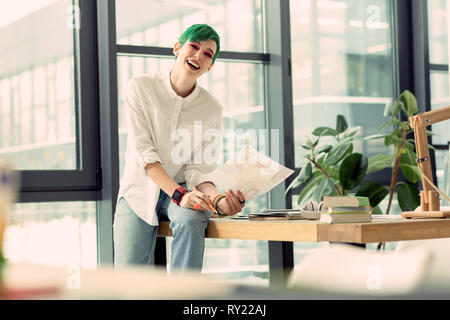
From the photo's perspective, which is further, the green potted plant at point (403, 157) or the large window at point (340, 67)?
the large window at point (340, 67)

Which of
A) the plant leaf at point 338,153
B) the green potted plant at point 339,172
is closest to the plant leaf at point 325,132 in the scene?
the green potted plant at point 339,172

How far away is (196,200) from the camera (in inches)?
66.1

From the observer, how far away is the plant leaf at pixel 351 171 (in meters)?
2.90

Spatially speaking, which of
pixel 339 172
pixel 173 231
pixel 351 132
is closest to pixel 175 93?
pixel 173 231

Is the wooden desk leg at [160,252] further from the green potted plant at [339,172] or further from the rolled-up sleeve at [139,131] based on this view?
the green potted plant at [339,172]

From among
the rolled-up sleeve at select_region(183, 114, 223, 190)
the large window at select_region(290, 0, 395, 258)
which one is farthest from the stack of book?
the large window at select_region(290, 0, 395, 258)

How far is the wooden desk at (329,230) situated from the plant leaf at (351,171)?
4.20 ft

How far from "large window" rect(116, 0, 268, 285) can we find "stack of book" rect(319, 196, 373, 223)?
183cm

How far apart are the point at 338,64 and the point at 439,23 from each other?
0.85 metres

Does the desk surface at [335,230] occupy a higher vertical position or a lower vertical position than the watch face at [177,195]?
lower

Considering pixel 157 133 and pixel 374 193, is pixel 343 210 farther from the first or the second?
pixel 374 193

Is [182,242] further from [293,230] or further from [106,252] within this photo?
[106,252]

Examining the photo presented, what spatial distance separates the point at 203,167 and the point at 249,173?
35cm

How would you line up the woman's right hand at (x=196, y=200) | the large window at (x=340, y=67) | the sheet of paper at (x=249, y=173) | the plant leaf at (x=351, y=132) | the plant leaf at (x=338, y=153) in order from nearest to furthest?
1. the sheet of paper at (x=249, y=173)
2. the woman's right hand at (x=196, y=200)
3. the plant leaf at (x=338, y=153)
4. the plant leaf at (x=351, y=132)
5. the large window at (x=340, y=67)
